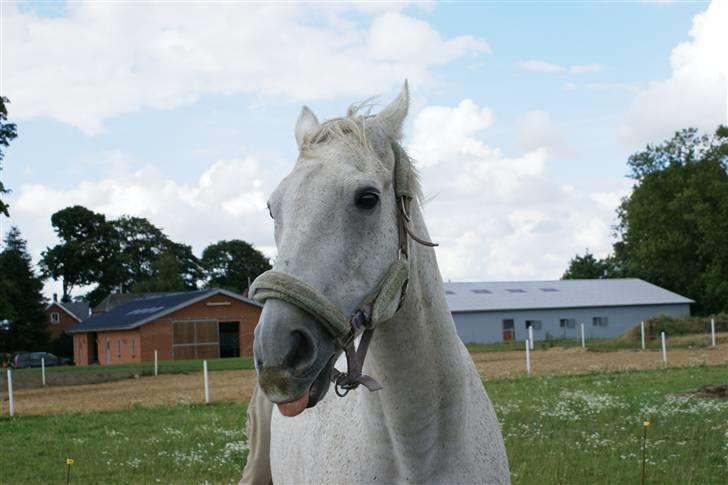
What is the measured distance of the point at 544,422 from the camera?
12.7 metres

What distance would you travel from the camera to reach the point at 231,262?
8481 centimetres

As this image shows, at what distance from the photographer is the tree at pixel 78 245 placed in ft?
270

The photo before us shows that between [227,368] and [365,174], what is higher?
[365,174]

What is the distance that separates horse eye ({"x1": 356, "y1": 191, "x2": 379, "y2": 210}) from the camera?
2.81 meters

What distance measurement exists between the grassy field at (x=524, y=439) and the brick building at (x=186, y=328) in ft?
113

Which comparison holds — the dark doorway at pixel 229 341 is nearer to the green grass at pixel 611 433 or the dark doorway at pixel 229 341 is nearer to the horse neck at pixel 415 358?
the green grass at pixel 611 433

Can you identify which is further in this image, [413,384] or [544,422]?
[544,422]

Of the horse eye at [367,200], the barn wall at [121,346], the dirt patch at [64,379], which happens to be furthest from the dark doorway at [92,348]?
the horse eye at [367,200]

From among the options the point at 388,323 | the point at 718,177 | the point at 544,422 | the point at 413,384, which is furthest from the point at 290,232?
the point at 718,177

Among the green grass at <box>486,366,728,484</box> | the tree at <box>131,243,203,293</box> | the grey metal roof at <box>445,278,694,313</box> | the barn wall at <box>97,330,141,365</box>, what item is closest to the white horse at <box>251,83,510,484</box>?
the green grass at <box>486,366,728,484</box>

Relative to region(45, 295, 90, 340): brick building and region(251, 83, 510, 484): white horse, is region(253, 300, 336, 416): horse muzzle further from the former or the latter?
region(45, 295, 90, 340): brick building

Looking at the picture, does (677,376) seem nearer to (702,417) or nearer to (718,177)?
(702,417)

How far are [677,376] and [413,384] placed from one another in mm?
19328

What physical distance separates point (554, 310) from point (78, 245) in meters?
48.1
